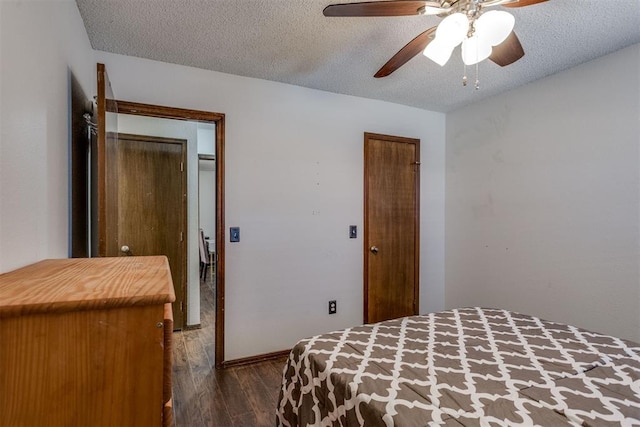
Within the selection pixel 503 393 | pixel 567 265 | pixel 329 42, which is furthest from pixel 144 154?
pixel 567 265

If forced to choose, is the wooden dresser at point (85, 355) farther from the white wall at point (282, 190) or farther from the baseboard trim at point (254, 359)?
the baseboard trim at point (254, 359)

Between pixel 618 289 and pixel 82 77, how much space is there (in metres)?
3.51

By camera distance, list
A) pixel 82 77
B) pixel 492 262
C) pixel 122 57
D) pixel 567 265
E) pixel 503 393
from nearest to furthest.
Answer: pixel 503 393
pixel 82 77
pixel 122 57
pixel 567 265
pixel 492 262

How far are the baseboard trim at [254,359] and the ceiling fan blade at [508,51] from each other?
2.51 meters

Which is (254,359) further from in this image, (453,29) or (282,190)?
(453,29)

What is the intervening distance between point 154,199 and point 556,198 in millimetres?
3451

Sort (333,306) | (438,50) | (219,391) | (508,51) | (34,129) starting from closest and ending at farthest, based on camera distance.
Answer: (34,129), (438,50), (508,51), (219,391), (333,306)

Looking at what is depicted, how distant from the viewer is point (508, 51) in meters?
1.62

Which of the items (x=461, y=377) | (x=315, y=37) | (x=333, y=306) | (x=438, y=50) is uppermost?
(x=315, y=37)

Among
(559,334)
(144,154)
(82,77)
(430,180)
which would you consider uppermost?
(82,77)

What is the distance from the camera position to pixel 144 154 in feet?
10.1

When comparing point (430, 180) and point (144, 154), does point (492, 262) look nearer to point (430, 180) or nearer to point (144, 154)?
point (430, 180)

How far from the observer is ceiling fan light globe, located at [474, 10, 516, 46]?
1336 mm

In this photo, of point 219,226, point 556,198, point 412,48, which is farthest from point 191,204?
point 556,198
